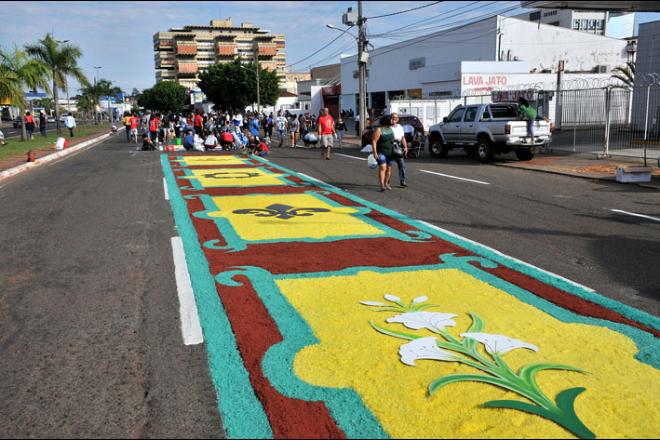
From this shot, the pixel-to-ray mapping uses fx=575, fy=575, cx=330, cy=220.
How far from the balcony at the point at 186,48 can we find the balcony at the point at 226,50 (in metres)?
5.77

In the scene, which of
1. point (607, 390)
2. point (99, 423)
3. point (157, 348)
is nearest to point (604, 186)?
point (607, 390)

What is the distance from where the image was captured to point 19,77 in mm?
31578

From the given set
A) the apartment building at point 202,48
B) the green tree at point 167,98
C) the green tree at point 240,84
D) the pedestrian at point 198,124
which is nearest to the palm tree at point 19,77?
the pedestrian at point 198,124

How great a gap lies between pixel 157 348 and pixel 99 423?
1.00m

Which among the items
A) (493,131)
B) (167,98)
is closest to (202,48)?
(167,98)

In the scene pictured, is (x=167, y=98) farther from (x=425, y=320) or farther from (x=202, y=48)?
(x=425, y=320)

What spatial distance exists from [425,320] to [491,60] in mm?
46871

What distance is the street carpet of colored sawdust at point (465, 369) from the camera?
10.5ft

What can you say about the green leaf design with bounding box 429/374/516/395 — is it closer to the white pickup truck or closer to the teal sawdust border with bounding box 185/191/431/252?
the teal sawdust border with bounding box 185/191/431/252

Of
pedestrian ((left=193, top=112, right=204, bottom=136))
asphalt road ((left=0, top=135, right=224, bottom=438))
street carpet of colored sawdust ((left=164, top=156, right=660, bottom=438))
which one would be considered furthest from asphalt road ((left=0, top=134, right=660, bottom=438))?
pedestrian ((left=193, top=112, right=204, bottom=136))

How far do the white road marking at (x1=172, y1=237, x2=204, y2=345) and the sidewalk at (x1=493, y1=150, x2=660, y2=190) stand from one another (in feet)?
36.8

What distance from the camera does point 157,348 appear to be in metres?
4.24

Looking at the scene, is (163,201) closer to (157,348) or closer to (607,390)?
(157,348)

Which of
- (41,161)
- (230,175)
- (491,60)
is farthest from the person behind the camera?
(491,60)
